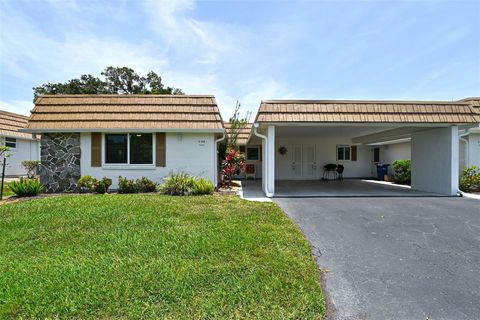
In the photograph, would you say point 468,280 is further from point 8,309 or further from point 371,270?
point 8,309

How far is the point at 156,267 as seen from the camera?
3.46 metres

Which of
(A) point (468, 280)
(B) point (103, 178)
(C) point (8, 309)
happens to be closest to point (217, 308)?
(C) point (8, 309)

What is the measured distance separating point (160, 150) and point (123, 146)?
1.51m

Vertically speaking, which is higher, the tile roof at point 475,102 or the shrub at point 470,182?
the tile roof at point 475,102

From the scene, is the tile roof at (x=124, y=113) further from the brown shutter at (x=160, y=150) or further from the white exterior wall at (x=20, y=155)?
the white exterior wall at (x=20, y=155)

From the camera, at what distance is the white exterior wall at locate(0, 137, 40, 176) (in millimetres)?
17312

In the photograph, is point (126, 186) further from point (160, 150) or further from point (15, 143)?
point (15, 143)

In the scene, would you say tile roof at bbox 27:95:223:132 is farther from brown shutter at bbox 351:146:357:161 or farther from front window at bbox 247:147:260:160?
brown shutter at bbox 351:146:357:161

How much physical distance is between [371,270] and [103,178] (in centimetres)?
955

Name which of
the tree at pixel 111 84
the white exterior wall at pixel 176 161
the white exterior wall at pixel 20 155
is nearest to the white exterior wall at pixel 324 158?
the white exterior wall at pixel 176 161

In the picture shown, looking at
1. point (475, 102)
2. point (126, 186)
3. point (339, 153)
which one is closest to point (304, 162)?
point (339, 153)

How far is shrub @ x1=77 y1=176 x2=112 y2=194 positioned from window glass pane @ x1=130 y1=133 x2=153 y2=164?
1.20 metres

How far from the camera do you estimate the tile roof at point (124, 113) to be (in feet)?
33.6

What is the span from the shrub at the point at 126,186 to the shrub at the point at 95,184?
0.47 m
